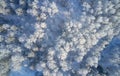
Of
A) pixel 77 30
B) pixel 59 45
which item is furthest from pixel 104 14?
pixel 59 45

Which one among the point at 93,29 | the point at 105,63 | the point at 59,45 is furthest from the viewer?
the point at 105,63

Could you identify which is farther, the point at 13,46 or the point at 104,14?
the point at 104,14

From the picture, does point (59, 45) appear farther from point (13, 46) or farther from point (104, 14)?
point (104, 14)

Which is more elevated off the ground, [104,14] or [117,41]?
[104,14]

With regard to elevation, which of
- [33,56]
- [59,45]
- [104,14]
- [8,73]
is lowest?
[8,73]

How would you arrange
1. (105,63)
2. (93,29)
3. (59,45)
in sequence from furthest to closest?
(105,63) < (93,29) < (59,45)

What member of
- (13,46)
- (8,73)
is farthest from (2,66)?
(13,46)

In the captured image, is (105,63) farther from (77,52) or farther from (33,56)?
(33,56)
